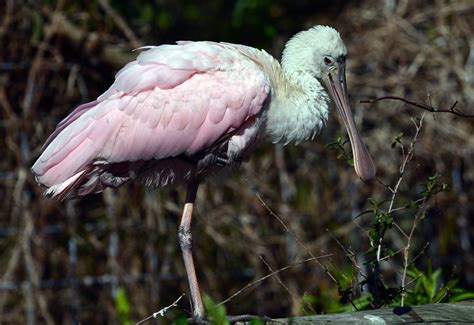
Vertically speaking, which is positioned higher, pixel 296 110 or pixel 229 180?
pixel 296 110

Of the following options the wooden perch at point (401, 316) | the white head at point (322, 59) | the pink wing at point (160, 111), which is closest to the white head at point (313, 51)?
the white head at point (322, 59)

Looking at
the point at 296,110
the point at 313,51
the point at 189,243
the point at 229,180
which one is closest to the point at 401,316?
the point at 296,110

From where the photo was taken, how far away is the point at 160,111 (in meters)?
4.63

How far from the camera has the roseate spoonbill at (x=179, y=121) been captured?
4551mm

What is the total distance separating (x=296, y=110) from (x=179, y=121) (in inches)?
19.3

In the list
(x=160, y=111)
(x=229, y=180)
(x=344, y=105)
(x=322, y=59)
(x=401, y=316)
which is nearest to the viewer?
(x=401, y=316)

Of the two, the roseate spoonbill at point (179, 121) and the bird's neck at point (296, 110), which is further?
the bird's neck at point (296, 110)

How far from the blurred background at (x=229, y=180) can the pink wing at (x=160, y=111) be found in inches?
79.8

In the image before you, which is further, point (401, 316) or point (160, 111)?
point (160, 111)

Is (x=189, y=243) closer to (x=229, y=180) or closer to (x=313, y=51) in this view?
(x=313, y=51)

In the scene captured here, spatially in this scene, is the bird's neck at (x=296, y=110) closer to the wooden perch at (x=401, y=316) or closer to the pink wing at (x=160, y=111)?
the pink wing at (x=160, y=111)

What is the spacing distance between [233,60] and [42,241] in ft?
→ 9.04

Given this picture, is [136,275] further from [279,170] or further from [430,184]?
[430,184]

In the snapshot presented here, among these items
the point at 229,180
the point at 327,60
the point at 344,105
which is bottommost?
the point at 229,180
